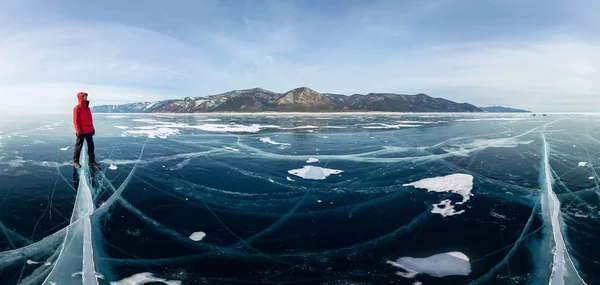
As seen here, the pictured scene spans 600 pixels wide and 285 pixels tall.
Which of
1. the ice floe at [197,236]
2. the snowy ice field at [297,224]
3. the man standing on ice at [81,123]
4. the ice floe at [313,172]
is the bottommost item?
the ice floe at [197,236]

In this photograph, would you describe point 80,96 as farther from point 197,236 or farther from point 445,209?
point 445,209

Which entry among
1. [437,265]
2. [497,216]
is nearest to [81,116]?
[437,265]

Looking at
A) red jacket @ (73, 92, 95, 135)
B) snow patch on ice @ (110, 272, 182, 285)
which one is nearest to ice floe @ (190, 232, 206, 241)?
snow patch on ice @ (110, 272, 182, 285)

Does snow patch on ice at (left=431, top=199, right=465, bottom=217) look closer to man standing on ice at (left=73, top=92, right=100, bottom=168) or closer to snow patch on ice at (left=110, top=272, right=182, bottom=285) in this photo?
snow patch on ice at (left=110, top=272, right=182, bottom=285)

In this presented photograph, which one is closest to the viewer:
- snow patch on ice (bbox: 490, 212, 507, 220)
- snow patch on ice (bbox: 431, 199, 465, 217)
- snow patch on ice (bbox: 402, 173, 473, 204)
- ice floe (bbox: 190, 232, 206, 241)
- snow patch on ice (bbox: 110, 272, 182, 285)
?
snow patch on ice (bbox: 110, 272, 182, 285)

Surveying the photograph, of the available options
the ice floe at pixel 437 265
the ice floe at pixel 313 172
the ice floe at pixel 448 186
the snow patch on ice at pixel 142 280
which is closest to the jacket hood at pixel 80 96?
the ice floe at pixel 313 172

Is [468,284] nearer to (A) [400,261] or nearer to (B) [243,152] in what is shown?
(A) [400,261]

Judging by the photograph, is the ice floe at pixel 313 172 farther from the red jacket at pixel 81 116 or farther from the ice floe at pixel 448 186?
the red jacket at pixel 81 116
